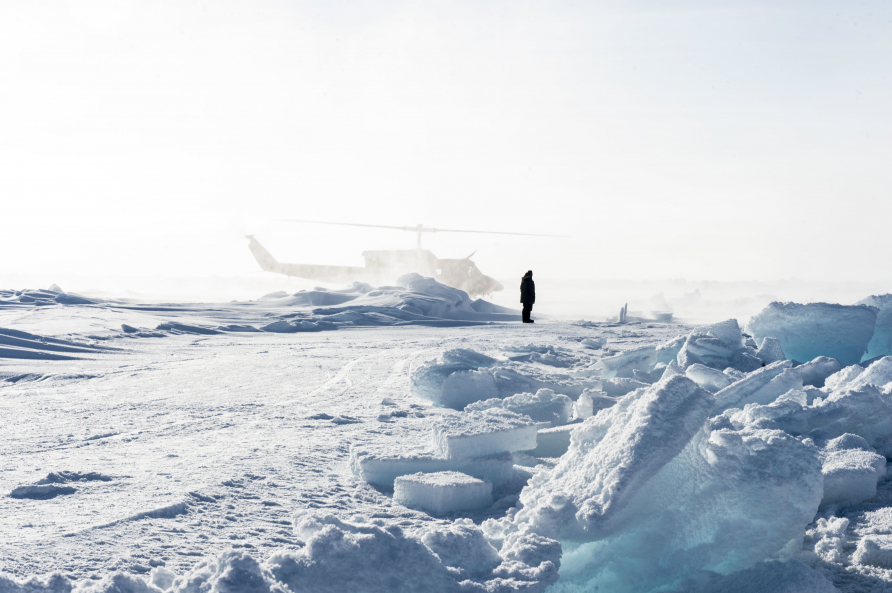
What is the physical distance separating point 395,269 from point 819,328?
21700mm

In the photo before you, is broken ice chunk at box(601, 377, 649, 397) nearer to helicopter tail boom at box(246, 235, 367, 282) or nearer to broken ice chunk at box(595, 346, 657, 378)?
broken ice chunk at box(595, 346, 657, 378)

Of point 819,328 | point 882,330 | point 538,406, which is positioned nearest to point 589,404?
point 538,406

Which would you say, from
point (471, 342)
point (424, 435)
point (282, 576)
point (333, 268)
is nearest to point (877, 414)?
point (424, 435)

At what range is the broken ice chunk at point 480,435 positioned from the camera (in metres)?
2.44

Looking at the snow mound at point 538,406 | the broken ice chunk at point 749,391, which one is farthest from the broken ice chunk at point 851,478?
the snow mound at point 538,406

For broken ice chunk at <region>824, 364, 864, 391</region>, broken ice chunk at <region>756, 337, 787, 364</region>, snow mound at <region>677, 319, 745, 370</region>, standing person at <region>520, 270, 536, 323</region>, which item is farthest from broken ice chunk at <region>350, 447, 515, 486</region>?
standing person at <region>520, 270, 536, 323</region>

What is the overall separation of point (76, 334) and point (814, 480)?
27.5ft

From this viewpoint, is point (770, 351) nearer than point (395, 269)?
Yes

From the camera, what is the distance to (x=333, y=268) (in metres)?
27.3

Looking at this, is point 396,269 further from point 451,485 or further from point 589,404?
point 451,485

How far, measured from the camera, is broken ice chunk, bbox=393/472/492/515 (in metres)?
2.18

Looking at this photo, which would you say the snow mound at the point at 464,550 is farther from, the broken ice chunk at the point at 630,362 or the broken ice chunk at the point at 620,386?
the broken ice chunk at the point at 630,362

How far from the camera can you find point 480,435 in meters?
2.49

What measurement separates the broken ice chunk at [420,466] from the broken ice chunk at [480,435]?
38mm
